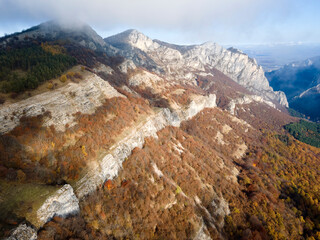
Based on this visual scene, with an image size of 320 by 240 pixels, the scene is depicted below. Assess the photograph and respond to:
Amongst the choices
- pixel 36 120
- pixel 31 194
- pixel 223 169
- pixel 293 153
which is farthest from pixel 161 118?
pixel 293 153

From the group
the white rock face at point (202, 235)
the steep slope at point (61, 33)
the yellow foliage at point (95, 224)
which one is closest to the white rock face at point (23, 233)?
the yellow foliage at point (95, 224)

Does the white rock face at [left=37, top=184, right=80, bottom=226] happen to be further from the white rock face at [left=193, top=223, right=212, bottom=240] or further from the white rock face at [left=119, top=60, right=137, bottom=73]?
the white rock face at [left=119, top=60, right=137, bottom=73]

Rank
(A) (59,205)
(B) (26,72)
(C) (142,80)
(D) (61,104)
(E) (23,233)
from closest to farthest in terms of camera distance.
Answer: (E) (23,233) → (A) (59,205) → (D) (61,104) → (B) (26,72) → (C) (142,80)

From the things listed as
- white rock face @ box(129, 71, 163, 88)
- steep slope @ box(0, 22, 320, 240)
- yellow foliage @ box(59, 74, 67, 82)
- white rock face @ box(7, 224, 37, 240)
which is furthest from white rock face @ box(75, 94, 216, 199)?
white rock face @ box(129, 71, 163, 88)

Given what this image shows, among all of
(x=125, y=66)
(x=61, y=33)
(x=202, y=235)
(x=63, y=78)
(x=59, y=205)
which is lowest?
(x=202, y=235)

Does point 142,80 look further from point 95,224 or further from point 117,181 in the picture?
point 95,224

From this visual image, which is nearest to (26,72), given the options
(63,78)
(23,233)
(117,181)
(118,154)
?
(63,78)

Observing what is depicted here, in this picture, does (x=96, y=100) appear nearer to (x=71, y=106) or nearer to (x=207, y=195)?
(x=71, y=106)

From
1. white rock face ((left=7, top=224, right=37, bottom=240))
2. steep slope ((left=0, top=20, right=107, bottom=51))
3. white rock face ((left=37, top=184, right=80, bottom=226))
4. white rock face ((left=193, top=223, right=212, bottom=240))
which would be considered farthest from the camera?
steep slope ((left=0, top=20, right=107, bottom=51))
